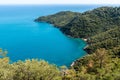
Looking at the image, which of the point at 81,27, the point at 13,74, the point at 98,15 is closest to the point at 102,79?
the point at 13,74

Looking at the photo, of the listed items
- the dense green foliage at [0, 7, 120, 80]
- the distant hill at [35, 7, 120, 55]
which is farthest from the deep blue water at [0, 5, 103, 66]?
the dense green foliage at [0, 7, 120, 80]

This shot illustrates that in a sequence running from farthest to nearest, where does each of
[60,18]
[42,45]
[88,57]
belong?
[60,18], [42,45], [88,57]

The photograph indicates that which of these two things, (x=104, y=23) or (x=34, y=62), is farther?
(x=104, y=23)

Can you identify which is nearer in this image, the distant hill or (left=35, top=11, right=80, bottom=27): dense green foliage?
the distant hill

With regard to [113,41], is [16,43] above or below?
above

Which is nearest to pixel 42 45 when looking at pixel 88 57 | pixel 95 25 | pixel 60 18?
pixel 95 25

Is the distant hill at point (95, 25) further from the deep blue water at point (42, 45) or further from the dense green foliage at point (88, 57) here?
the deep blue water at point (42, 45)

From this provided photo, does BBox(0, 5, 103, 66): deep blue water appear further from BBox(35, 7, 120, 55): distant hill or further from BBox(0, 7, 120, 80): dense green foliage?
BBox(0, 7, 120, 80): dense green foliage

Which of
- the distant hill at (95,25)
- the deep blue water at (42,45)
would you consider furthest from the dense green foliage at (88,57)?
the deep blue water at (42,45)

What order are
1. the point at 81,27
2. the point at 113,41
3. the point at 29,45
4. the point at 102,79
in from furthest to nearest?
the point at 81,27, the point at 29,45, the point at 113,41, the point at 102,79

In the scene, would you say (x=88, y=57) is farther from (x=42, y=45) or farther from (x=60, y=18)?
(x=60, y=18)

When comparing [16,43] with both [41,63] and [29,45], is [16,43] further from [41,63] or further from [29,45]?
[41,63]
